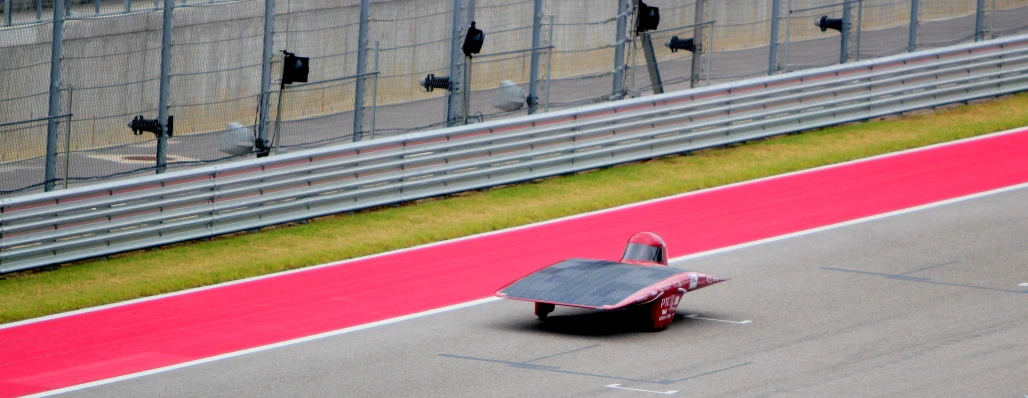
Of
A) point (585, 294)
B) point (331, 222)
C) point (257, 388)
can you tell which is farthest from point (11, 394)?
point (331, 222)

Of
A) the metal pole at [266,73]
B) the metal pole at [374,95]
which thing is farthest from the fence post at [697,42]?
the metal pole at [266,73]

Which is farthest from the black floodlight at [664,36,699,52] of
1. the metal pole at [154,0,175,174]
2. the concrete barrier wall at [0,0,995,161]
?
the metal pole at [154,0,175,174]

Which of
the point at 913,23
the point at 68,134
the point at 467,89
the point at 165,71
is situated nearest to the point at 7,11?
the point at 68,134

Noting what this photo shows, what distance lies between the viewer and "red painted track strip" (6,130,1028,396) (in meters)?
12.9

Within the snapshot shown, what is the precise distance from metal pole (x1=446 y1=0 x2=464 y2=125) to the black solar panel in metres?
7.15

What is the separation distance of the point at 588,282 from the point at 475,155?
7.62 m

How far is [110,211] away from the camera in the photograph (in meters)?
16.8

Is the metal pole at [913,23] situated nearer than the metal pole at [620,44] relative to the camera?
No

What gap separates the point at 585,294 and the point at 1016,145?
39.6 feet

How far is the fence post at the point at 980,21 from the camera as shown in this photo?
2689 cm

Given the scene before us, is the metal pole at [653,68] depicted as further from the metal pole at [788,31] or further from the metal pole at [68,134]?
the metal pole at [68,134]

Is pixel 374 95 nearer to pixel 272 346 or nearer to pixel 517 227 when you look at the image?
pixel 517 227

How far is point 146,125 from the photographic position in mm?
17203

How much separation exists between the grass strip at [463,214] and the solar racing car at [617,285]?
4222mm
